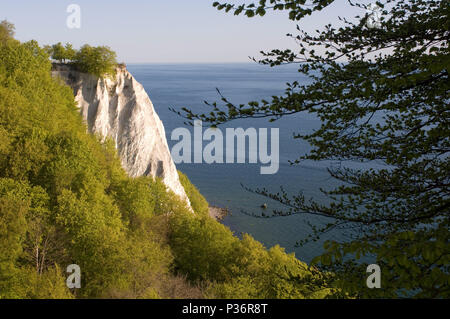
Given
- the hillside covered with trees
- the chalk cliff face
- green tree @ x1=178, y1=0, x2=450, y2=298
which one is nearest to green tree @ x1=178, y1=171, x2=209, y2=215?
the chalk cliff face

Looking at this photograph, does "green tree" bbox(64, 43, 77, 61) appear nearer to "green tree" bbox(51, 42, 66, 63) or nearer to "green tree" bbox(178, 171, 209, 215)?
"green tree" bbox(51, 42, 66, 63)

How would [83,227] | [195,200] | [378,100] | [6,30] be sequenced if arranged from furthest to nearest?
[195,200]
[6,30]
[83,227]
[378,100]

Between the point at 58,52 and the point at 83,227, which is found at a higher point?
the point at 58,52

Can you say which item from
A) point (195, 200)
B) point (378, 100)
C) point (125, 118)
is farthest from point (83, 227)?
point (195, 200)

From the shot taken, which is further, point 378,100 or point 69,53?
point 69,53

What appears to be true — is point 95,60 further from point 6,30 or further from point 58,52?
point 6,30

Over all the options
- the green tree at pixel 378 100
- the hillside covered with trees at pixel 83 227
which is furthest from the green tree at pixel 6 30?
the green tree at pixel 378 100

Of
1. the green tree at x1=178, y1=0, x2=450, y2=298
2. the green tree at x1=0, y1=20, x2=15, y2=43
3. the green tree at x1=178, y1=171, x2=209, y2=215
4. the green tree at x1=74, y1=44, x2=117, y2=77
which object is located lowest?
the green tree at x1=178, y1=171, x2=209, y2=215

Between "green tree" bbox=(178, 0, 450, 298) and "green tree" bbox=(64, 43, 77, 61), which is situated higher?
"green tree" bbox=(64, 43, 77, 61)

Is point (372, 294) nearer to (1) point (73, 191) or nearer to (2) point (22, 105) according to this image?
(1) point (73, 191)
